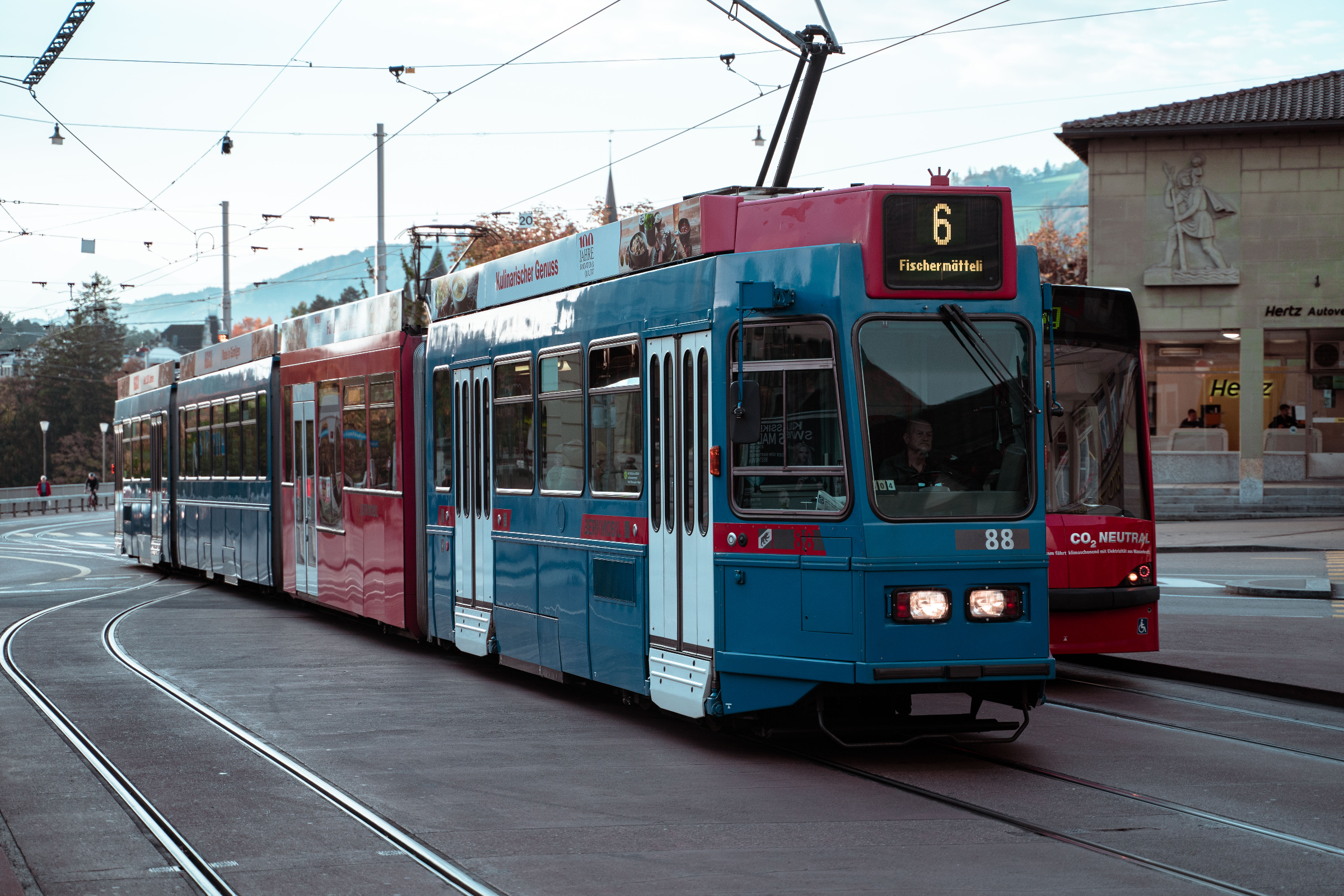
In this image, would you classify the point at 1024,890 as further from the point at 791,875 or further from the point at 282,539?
the point at 282,539

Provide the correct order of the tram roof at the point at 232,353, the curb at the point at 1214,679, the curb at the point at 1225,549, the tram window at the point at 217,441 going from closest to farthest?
the curb at the point at 1214,679
the tram roof at the point at 232,353
the tram window at the point at 217,441
the curb at the point at 1225,549

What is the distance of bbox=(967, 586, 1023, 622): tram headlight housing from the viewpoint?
8547mm

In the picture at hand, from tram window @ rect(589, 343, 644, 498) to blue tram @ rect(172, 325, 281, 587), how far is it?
9407 mm

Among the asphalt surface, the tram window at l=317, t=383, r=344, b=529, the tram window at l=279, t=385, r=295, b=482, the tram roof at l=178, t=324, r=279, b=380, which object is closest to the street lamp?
the tram roof at l=178, t=324, r=279, b=380

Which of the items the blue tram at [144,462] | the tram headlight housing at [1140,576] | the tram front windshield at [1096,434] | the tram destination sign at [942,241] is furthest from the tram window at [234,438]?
the tram destination sign at [942,241]

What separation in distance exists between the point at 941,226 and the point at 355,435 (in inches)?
343

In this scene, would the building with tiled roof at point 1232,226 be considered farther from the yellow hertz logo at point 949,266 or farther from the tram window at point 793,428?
the tram window at point 793,428

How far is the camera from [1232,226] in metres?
35.0

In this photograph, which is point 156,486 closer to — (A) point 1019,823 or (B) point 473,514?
(B) point 473,514

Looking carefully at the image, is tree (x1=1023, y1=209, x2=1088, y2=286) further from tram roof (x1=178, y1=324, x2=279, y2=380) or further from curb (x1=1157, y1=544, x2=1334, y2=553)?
tram roof (x1=178, y1=324, x2=279, y2=380)

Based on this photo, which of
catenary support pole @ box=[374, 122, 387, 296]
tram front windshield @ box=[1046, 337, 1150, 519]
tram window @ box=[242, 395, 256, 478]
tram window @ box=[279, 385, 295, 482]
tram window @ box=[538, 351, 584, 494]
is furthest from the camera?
catenary support pole @ box=[374, 122, 387, 296]

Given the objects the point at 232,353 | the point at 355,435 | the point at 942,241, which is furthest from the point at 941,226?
the point at 232,353

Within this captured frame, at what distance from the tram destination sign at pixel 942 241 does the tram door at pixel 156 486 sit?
19158mm

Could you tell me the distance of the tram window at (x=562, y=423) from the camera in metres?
10.9
